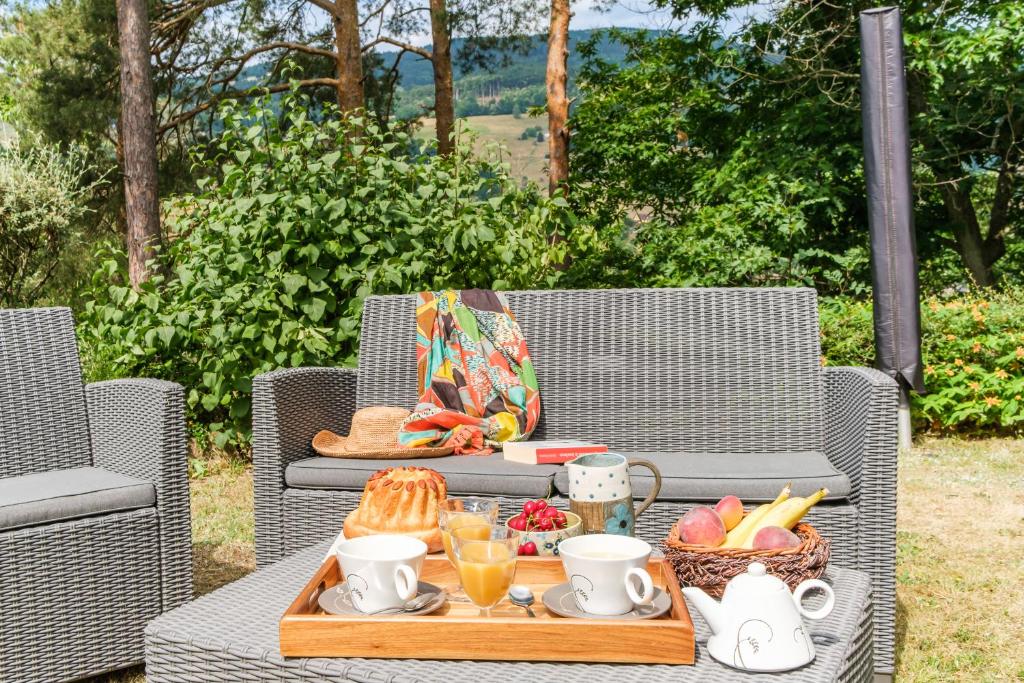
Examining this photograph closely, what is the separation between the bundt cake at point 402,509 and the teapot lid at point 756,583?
0.61 metres

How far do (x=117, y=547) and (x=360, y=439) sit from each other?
76 cm

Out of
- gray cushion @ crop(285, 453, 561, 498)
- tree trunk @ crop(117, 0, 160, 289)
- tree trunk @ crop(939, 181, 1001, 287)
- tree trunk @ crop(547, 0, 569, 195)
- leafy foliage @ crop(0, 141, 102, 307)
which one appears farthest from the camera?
tree trunk @ crop(547, 0, 569, 195)

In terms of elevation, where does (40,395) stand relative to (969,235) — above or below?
below

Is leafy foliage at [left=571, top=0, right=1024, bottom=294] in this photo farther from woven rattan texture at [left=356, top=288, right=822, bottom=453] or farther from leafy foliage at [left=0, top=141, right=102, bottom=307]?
leafy foliage at [left=0, top=141, right=102, bottom=307]

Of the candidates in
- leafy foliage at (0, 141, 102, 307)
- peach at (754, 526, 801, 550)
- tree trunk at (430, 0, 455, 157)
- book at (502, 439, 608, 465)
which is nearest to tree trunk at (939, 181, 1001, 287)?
tree trunk at (430, 0, 455, 157)

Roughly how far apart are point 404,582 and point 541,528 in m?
0.33

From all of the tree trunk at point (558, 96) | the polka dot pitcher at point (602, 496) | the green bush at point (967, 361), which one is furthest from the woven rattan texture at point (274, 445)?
the tree trunk at point (558, 96)

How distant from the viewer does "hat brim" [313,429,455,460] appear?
108 inches

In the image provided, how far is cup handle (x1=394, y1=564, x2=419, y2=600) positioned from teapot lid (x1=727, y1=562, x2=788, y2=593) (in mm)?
490

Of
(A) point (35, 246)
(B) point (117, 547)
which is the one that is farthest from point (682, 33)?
(B) point (117, 547)

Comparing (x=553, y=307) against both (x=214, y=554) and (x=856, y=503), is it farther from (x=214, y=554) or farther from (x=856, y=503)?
(x=214, y=554)

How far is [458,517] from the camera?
159 centimetres

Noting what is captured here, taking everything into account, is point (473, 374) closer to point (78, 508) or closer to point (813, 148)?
point (78, 508)

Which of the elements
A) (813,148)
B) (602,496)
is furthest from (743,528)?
(813,148)
